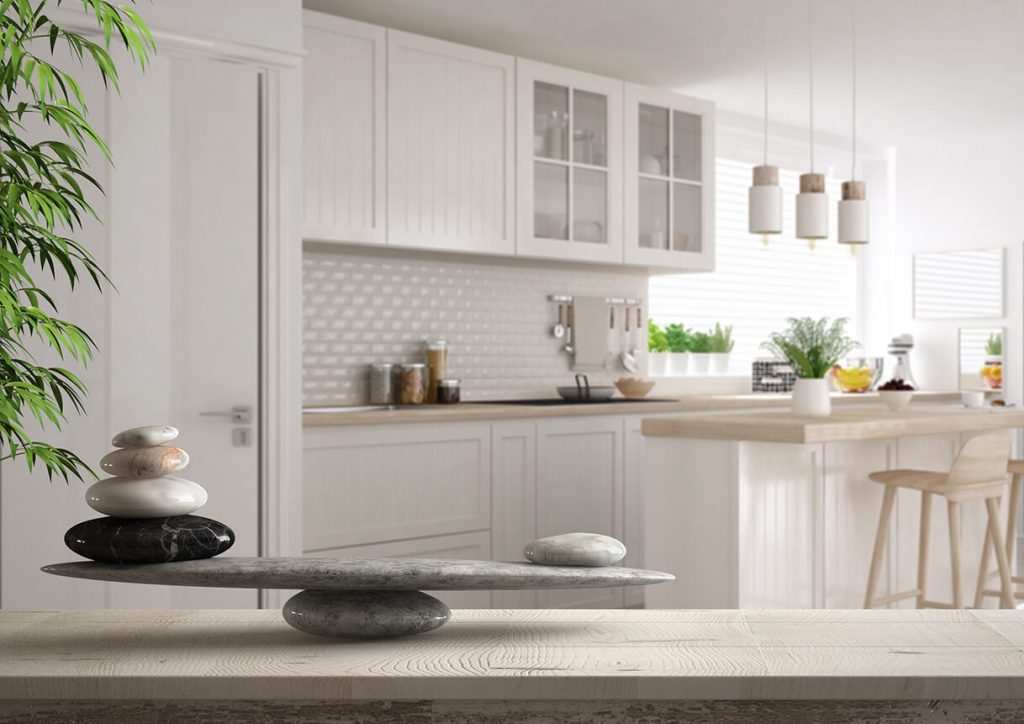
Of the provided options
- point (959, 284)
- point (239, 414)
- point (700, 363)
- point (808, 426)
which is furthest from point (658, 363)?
point (239, 414)

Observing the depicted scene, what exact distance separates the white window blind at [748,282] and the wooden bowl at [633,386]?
2.92ft

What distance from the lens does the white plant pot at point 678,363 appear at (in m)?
6.49

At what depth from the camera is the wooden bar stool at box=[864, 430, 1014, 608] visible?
3.78 meters

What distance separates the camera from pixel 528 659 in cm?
121

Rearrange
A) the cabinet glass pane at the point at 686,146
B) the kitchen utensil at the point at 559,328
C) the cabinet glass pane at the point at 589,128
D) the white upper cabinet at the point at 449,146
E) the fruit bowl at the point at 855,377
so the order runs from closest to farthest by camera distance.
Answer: the white upper cabinet at the point at 449,146
the cabinet glass pane at the point at 589,128
the kitchen utensil at the point at 559,328
the cabinet glass pane at the point at 686,146
the fruit bowl at the point at 855,377

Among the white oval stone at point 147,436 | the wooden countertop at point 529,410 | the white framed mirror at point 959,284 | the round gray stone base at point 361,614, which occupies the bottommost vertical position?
the round gray stone base at point 361,614

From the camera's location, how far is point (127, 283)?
11.1ft

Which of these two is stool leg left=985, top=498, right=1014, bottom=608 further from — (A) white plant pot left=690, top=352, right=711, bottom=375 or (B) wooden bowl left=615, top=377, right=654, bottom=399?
(A) white plant pot left=690, top=352, right=711, bottom=375

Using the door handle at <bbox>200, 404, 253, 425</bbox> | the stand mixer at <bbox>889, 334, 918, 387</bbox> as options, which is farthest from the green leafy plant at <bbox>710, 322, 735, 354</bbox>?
the door handle at <bbox>200, 404, 253, 425</bbox>

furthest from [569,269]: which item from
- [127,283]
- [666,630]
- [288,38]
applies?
[666,630]

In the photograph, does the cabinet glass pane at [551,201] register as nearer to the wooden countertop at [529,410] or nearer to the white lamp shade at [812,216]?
the wooden countertop at [529,410]

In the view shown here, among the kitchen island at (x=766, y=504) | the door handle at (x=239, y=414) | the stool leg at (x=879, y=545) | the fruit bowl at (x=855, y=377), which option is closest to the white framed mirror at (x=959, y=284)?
the fruit bowl at (x=855, y=377)

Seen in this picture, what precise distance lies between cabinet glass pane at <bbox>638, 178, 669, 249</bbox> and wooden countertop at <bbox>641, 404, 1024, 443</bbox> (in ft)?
6.55

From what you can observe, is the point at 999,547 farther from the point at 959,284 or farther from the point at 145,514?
the point at 959,284
